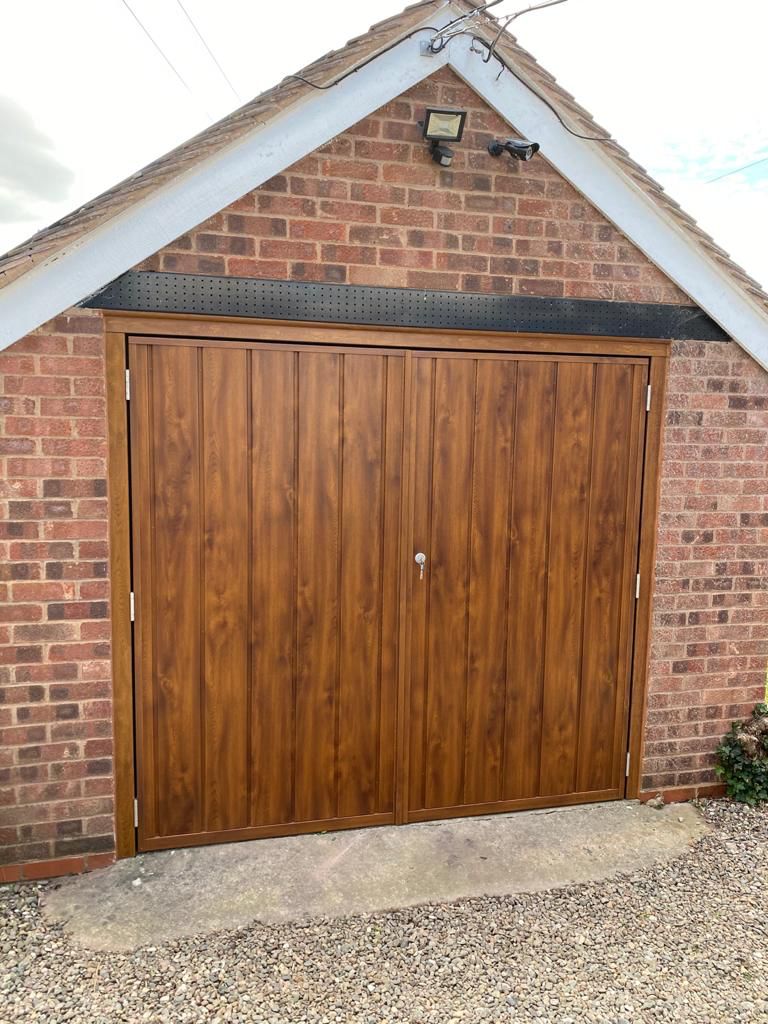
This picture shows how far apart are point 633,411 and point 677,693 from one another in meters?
1.63

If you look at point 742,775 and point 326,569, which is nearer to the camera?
point 326,569

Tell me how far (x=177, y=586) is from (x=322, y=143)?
7.02 feet

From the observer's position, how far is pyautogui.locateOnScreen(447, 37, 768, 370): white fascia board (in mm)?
3438

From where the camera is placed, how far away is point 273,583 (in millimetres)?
3668

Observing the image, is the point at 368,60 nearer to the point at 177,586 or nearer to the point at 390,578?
the point at 390,578

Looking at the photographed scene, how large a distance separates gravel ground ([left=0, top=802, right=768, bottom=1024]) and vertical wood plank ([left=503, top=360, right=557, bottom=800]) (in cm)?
78

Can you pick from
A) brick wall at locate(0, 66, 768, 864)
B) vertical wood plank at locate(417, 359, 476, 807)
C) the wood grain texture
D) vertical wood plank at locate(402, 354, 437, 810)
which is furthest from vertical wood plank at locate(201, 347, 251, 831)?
vertical wood plank at locate(417, 359, 476, 807)

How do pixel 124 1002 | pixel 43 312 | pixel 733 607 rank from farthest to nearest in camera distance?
pixel 733 607 < pixel 43 312 < pixel 124 1002

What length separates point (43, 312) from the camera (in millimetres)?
3137

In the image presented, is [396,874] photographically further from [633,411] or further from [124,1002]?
[633,411]

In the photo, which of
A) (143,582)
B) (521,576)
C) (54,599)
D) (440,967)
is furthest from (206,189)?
(440,967)

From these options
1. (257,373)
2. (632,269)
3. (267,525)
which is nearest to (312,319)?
(257,373)

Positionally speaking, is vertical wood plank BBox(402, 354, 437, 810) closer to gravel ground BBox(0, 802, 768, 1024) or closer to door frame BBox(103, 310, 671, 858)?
door frame BBox(103, 310, 671, 858)

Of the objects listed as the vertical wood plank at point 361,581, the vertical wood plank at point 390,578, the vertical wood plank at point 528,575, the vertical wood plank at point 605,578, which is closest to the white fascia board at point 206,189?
the vertical wood plank at point 361,581
